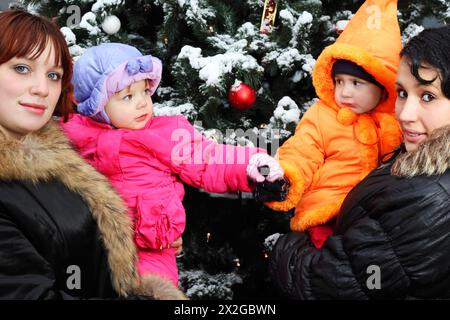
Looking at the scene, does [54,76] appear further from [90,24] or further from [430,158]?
[430,158]

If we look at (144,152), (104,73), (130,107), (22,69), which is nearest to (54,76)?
(22,69)

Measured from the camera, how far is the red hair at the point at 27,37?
171cm

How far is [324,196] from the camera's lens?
2.25 meters

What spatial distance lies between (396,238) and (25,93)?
135cm

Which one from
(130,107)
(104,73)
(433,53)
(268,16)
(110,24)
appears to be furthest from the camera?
(110,24)

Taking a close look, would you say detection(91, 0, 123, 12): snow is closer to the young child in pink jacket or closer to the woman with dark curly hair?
the young child in pink jacket

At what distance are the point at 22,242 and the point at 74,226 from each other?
0.63 ft

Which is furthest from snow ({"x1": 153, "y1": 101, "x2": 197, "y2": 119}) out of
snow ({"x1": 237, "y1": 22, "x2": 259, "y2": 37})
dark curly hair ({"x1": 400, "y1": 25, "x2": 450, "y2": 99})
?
dark curly hair ({"x1": 400, "y1": 25, "x2": 450, "y2": 99})

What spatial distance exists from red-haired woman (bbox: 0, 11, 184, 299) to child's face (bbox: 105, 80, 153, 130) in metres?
0.25

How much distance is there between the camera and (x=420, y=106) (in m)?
1.89

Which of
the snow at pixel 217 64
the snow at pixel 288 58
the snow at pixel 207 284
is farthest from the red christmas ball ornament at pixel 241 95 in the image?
the snow at pixel 207 284

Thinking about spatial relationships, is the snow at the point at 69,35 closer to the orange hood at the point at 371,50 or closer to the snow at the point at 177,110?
the snow at the point at 177,110

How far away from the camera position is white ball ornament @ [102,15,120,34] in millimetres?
2742
